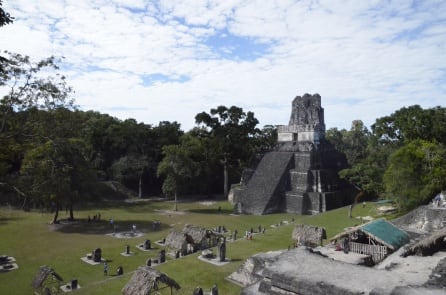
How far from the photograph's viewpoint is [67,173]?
27719 millimetres

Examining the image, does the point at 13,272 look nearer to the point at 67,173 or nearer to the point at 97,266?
the point at 97,266

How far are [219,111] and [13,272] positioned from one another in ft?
95.5

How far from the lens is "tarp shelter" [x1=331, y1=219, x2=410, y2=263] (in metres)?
15.7

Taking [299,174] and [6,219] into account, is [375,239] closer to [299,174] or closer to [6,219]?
[299,174]

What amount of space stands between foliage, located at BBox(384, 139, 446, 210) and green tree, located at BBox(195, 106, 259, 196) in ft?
64.3

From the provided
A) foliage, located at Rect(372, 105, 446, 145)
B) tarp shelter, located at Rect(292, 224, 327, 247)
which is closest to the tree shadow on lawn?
tarp shelter, located at Rect(292, 224, 327, 247)

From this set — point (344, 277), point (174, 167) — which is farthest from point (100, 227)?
point (344, 277)

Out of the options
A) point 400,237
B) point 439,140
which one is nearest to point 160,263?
point 400,237

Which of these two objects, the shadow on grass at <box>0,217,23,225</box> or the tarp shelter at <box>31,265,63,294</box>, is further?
the shadow on grass at <box>0,217,23,225</box>

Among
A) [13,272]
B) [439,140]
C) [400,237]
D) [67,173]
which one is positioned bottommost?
[13,272]

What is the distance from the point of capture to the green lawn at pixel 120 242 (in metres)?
16.0

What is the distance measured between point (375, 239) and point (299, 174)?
18876mm

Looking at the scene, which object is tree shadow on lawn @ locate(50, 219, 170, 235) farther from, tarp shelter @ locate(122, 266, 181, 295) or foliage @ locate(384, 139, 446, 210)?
foliage @ locate(384, 139, 446, 210)

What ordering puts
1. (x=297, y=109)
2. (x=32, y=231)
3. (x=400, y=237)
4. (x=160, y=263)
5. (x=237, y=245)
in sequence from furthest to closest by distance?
(x=297, y=109), (x=32, y=231), (x=237, y=245), (x=160, y=263), (x=400, y=237)
